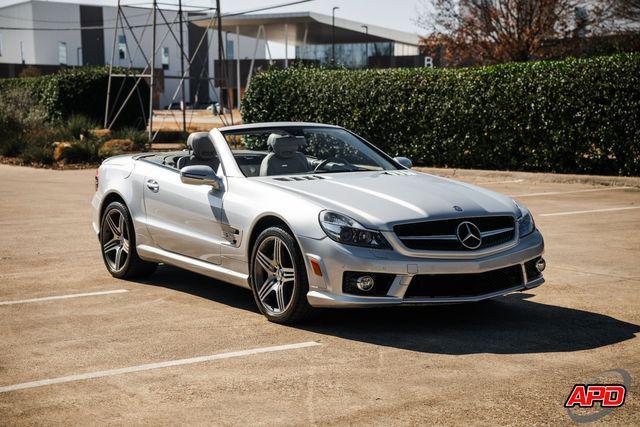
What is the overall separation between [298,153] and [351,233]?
1.79 m

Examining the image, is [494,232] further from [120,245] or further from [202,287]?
[120,245]

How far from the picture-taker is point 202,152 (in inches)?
336

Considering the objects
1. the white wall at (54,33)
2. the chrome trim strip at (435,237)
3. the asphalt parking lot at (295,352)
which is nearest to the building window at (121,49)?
the white wall at (54,33)

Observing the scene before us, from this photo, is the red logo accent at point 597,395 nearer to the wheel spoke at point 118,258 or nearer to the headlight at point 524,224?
the headlight at point 524,224

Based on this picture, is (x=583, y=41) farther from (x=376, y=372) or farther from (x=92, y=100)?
(x=376, y=372)

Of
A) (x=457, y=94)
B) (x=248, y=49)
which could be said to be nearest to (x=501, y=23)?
(x=457, y=94)

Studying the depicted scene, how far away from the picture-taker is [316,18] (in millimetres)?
60969

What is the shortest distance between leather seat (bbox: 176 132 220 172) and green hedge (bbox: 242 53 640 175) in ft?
38.4

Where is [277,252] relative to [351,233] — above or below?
below

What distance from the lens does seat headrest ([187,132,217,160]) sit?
27.8 feet

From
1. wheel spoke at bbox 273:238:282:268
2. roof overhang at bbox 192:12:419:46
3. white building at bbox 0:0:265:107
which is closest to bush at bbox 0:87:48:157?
wheel spoke at bbox 273:238:282:268

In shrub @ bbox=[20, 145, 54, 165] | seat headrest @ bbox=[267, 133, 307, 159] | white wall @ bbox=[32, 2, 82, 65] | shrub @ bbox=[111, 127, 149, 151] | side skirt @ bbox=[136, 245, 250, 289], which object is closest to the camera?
side skirt @ bbox=[136, 245, 250, 289]

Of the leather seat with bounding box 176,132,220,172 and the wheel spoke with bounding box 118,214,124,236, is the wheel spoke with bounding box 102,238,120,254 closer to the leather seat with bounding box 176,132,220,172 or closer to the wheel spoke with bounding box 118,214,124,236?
the wheel spoke with bounding box 118,214,124,236

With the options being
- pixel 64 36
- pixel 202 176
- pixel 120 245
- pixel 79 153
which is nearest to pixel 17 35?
pixel 64 36
